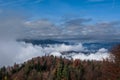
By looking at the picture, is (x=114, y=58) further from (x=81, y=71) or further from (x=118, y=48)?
(x=81, y=71)

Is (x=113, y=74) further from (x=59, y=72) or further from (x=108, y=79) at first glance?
(x=59, y=72)

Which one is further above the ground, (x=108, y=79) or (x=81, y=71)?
(x=108, y=79)

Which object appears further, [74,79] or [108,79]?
[74,79]

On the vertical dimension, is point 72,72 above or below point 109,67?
below

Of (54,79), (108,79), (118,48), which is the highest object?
(118,48)

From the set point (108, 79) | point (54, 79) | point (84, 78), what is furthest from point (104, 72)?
point (54, 79)

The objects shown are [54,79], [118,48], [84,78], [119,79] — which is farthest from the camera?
[54,79]

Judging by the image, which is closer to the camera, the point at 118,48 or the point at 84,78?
the point at 118,48

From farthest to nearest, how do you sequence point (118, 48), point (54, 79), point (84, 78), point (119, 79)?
point (54, 79) → point (84, 78) → point (118, 48) → point (119, 79)

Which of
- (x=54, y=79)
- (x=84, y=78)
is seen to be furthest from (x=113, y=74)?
(x=54, y=79)
